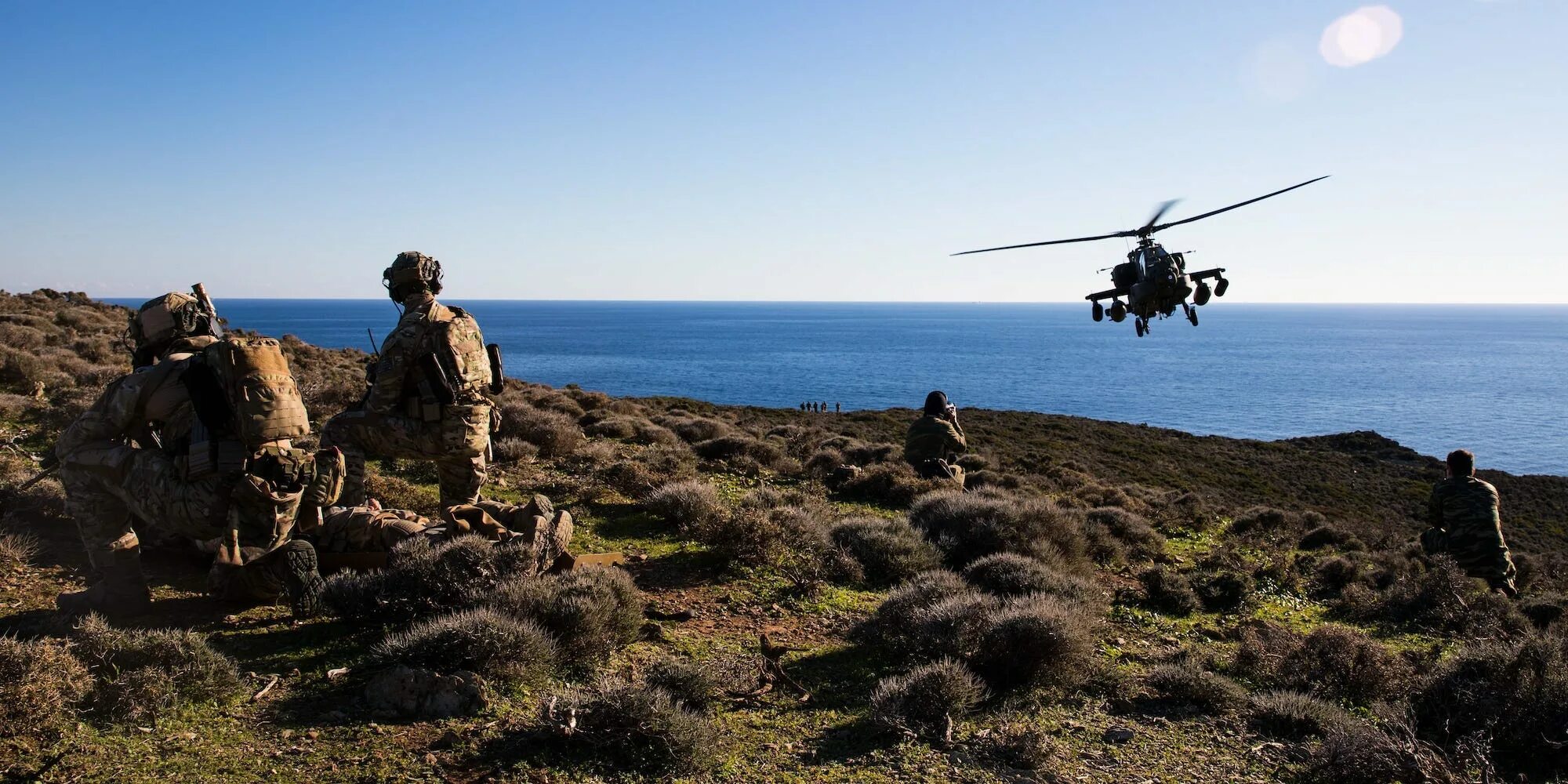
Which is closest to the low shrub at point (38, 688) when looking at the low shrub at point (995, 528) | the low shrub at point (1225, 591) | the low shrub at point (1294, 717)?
the low shrub at point (1294, 717)

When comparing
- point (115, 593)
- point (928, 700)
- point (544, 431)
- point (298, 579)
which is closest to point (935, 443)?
point (544, 431)

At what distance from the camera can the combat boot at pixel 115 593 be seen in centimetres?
542

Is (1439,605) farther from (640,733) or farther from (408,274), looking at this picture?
(408,274)

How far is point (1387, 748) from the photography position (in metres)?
4.66

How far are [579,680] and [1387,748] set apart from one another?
4721mm

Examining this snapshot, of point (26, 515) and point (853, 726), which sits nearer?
point (853, 726)

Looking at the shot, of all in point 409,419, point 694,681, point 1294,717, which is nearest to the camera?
point 694,681

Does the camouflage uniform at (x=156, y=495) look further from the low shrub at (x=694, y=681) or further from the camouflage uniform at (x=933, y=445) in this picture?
the camouflage uniform at (x=933, y=445)

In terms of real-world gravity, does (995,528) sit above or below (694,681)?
below

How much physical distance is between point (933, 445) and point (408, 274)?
9427 millimetres

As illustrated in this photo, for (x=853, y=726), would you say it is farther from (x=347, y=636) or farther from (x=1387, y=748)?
(x=347, y=636)

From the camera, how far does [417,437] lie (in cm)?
762

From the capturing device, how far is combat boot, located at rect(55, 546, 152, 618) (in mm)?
5418

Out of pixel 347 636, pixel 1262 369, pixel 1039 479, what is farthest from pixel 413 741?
pixel 1262 369
